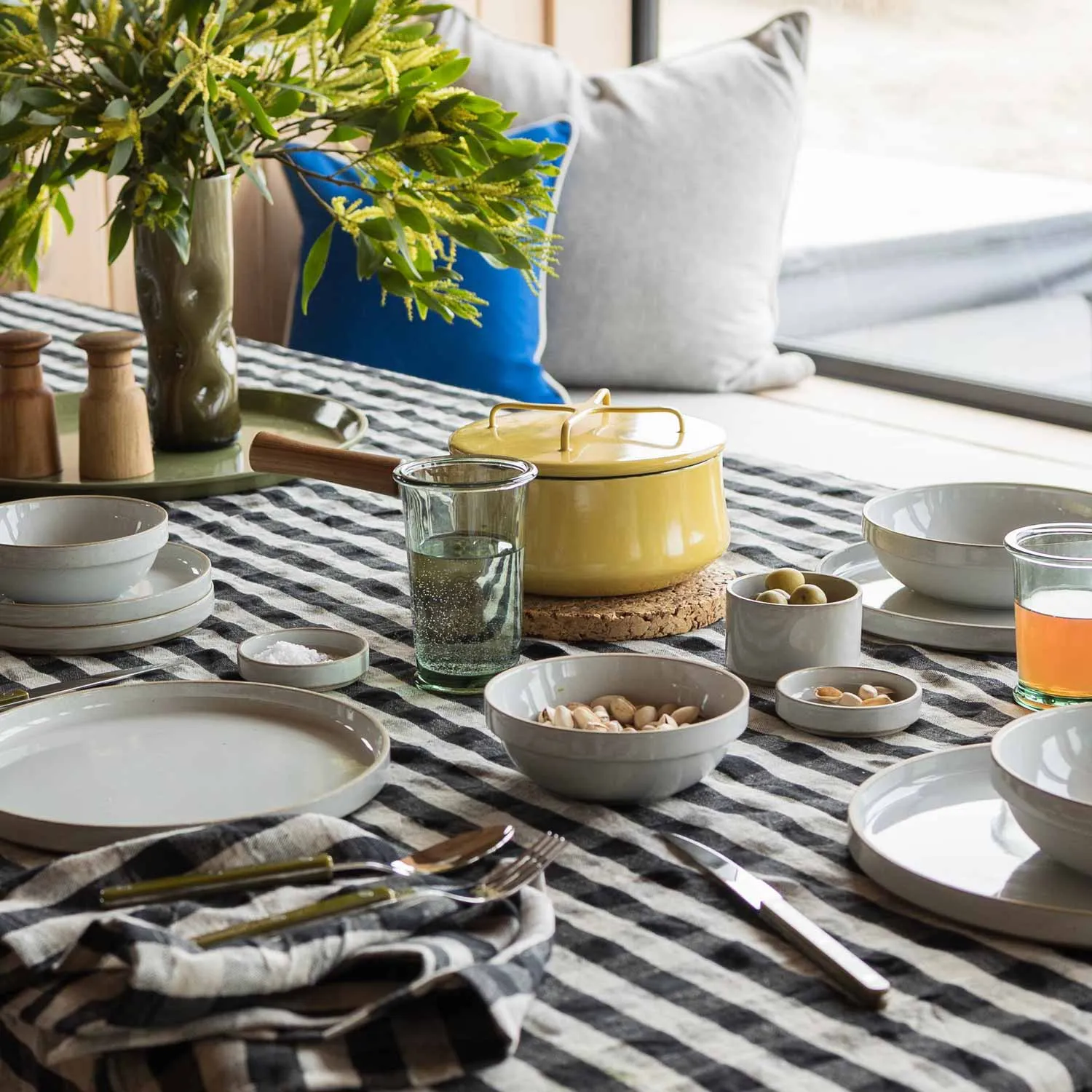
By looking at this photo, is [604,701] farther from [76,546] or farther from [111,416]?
[111,416]

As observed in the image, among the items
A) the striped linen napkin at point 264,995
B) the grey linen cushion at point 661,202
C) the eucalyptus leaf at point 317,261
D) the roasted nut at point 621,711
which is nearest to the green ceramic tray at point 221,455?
the eucalyptus leaf at point 317,261

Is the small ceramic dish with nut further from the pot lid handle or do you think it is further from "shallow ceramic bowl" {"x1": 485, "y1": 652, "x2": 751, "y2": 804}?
the pot lid handle

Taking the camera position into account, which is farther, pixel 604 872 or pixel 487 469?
pixel 487 469

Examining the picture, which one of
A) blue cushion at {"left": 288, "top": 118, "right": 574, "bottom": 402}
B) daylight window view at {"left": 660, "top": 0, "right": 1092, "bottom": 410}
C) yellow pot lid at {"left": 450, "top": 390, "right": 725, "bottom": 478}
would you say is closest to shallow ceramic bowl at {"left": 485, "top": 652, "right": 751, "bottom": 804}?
yellow pot lid at {"left": 450, "top": 390, "right": 725, "bottom": 478}

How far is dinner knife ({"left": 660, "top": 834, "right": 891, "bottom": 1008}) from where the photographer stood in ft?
1.99

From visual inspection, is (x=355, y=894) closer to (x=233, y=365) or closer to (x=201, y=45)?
(x=201, y=45)

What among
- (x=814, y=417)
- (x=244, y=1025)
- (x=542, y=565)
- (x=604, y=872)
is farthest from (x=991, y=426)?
(x=244, y=1025)

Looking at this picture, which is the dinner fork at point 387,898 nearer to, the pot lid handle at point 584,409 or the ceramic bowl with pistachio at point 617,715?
the ceramic bowl with pistachio at point 617,715

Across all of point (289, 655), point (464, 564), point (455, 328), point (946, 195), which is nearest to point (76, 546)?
point (289, 655)

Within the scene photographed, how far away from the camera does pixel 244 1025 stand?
57 centimetres

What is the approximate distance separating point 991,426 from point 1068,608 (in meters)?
1.70

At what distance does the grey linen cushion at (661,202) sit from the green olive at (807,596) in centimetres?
162

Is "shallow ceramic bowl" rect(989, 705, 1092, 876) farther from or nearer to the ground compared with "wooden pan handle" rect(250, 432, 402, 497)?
nearer to the ground

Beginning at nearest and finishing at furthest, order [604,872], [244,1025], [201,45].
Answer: [244,1025] < [604,872] < [201,45]
